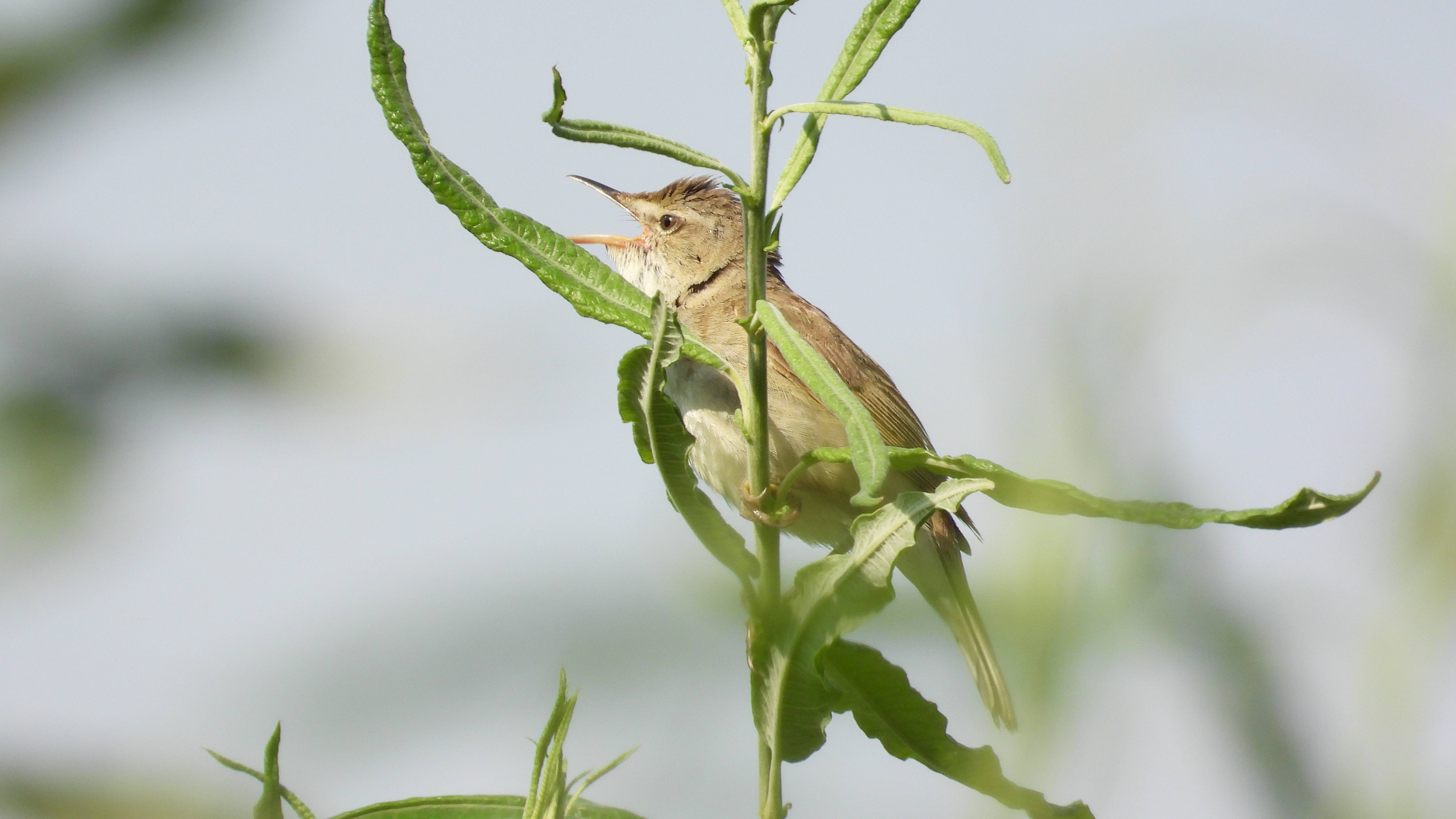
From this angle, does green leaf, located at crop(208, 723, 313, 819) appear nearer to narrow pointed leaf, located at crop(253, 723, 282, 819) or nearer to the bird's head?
narrow pointed leaf, located at crop(253, 723, 282, 819)

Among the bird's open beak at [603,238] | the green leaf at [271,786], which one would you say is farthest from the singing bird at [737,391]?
the green leaf at [271,786]

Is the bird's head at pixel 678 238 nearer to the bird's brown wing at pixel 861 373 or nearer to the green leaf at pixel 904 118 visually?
the bird's brown wing at pixel 861 373

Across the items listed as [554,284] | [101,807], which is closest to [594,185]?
[554,284]

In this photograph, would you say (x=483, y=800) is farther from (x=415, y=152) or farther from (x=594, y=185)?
(x=594, y=185)

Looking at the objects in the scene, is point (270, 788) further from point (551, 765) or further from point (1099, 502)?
point (1099, 502)

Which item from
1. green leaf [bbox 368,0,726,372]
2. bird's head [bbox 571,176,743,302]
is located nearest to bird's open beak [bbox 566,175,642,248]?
bird's head [bbox 571,176,743,302]

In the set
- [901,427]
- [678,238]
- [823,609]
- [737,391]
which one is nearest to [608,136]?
[823,609]
